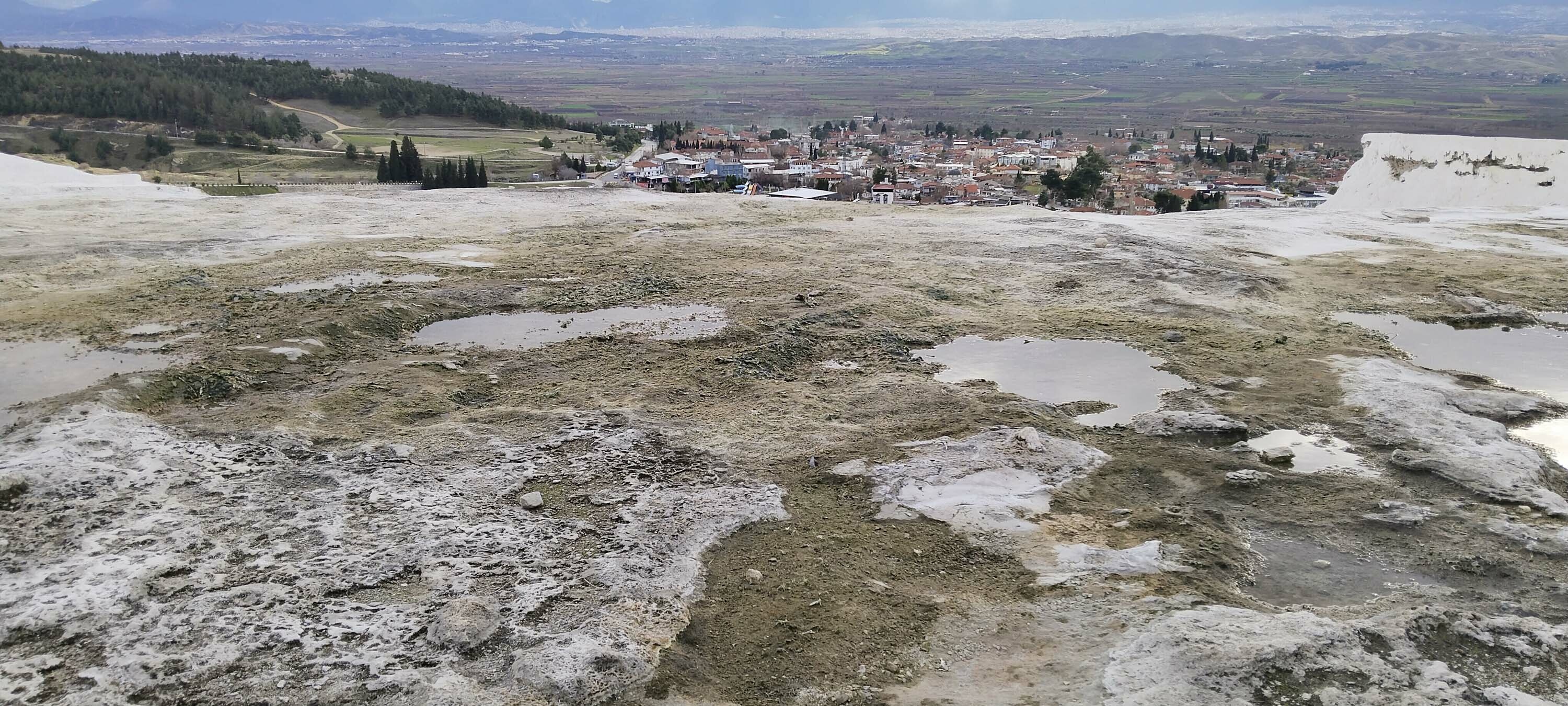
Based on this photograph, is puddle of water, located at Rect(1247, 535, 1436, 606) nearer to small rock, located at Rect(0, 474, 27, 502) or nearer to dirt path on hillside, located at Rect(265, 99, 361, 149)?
small rock, located at Rect(0, 474, 27, 502)

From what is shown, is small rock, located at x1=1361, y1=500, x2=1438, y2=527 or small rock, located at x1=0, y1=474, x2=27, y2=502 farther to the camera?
small rock, located at x1=1361, y1=500, x2=1438, y2=527

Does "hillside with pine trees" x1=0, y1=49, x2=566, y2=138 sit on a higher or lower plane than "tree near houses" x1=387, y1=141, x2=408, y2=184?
higher

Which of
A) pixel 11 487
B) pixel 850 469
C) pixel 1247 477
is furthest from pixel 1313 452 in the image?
pixel 11 487

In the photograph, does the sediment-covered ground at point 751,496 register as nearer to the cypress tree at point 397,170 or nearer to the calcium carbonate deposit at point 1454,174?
the calcium carbonate deposit at point 1454,174

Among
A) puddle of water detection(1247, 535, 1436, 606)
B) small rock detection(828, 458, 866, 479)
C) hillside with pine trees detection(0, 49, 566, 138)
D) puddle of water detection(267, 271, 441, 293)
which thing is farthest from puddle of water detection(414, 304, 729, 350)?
hillside with pine trees detection(0, 49, 566, 138)

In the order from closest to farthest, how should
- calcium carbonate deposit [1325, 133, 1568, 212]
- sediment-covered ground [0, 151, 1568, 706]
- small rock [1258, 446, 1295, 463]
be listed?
1. sediment-covered ground [0, 151, 1568, 706]
2. small rock [1258, 446, 1295, 463]
3. calcium carbonate deposit [1325, 133, 1568, 212]

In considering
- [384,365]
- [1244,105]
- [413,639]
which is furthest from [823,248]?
[1244,105]
